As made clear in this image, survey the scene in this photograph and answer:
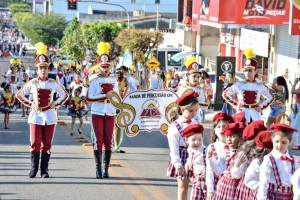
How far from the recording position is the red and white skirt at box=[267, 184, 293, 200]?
8469 mm

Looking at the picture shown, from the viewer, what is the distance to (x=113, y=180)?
14414 millimetres

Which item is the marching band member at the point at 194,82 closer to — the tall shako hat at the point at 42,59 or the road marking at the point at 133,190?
the road marking at the point at 133,190

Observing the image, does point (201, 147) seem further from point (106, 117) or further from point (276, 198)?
point (106, 117)

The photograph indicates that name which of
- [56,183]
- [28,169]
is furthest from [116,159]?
[56,183]

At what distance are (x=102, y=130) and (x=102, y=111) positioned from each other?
299 millimetres

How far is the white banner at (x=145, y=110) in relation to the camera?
1511 cm

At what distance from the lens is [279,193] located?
8.48 m

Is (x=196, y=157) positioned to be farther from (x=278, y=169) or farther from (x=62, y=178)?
(x=62, y=178)

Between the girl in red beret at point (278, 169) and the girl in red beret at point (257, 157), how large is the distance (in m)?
0.12

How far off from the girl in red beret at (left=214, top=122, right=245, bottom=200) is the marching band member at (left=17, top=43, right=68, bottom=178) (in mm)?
5555

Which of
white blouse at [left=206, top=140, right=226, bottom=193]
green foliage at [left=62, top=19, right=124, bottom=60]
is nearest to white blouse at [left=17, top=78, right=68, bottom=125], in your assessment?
white blouse at [left=206, top=140, right=226, bottom=193]

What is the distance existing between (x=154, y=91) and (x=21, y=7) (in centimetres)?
15294

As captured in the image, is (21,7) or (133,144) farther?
(21,7)

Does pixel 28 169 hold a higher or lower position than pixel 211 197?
lower
